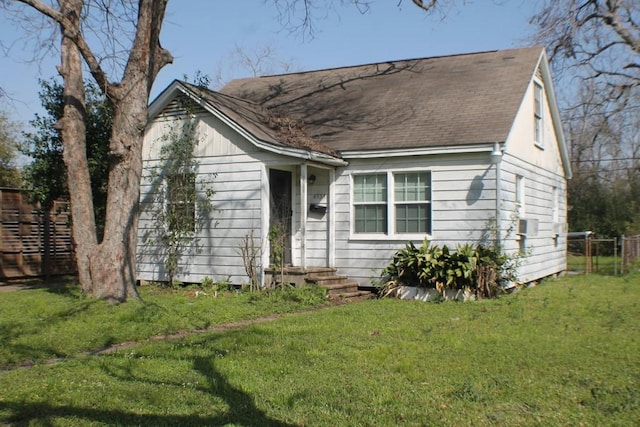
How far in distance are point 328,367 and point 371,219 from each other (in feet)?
24.7

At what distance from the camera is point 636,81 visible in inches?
1136

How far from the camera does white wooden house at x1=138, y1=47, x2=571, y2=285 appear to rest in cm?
1299

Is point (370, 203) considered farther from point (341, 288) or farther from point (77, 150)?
point (77, 150)

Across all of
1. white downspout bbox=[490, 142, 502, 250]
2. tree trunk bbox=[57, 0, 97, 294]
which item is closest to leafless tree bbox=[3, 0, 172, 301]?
tree trunk bbox=[57, 0, 97, 294]

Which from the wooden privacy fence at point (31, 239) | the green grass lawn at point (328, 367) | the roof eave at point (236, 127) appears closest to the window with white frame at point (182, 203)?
the roof eave at point (236, 127)

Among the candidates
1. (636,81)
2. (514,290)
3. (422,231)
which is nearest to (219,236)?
(422,231)

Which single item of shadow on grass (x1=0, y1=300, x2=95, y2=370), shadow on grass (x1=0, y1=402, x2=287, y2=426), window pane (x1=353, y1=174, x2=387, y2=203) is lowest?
shadow on grass (x1=0, y1=402, x2=287, y2=426)

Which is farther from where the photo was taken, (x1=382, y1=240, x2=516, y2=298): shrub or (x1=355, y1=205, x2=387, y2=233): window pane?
(x1=355, y1=205, x2=387, y2=233): window pane

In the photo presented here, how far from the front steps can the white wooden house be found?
344 millimetres

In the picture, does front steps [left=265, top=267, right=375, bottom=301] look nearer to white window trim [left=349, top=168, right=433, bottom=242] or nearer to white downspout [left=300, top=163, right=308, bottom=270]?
white downspout [left=300, top=163, right=308, bottom=270]

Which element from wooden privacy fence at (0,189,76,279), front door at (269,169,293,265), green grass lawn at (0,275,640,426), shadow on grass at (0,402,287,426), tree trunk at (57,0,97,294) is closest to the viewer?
shadow on grass at (0,402,287,426)

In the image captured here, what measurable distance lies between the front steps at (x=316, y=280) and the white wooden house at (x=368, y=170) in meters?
0.34

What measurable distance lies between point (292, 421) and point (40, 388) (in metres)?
2.44

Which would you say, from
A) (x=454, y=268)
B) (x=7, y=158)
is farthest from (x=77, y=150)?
(x=7, y=158)
